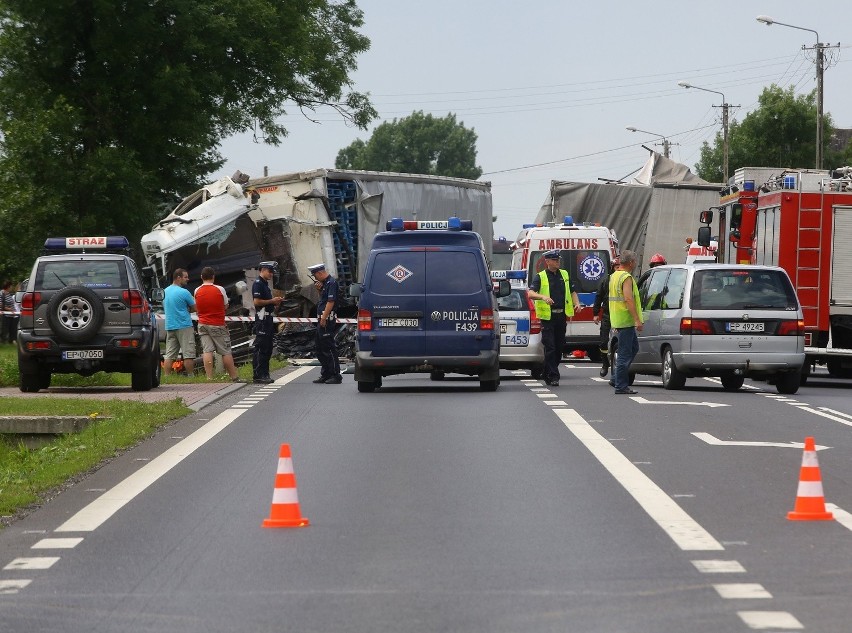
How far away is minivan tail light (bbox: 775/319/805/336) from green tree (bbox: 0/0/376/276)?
70.3ft

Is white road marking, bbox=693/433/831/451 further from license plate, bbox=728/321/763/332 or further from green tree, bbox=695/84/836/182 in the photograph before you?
green tree, bbox=695/84/836/182

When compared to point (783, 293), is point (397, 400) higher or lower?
lower

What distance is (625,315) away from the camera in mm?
21266

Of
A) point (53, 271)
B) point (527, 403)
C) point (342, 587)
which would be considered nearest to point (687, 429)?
point (527, 403)

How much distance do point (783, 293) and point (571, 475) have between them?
10.9 meters

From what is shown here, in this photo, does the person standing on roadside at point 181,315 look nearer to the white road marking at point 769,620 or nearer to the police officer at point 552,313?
the police officer at point 552,313

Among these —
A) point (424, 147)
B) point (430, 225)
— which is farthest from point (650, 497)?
point (424, 147)

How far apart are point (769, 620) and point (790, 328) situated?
50.7ft

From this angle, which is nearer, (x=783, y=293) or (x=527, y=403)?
(x=527, y=403)

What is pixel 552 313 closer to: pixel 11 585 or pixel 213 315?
pixel 213 315

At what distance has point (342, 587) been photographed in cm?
794

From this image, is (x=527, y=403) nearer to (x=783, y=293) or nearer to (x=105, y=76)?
(x=783, y=293)

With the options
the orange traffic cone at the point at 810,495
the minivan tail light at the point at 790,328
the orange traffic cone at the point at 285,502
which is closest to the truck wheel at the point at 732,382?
the minivan tail light at the point at 790,328

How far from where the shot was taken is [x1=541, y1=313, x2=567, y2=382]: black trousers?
77.2 feet
